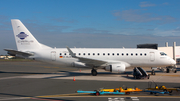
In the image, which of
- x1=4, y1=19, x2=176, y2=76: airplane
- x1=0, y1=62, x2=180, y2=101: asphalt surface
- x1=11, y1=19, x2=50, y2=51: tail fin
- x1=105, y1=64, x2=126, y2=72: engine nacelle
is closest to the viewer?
x1=0, y1=62, x2=180, y2=101: asphalt surface

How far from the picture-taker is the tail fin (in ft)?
73.9

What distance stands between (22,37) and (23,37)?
0.45 ft

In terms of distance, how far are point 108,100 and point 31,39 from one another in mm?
17476

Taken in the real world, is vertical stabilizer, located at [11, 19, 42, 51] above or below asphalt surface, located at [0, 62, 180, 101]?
above

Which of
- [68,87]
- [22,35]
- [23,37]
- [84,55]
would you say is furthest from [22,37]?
[68,87]

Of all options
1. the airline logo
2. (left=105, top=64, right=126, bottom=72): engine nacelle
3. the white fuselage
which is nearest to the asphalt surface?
(left=105, top=64, right=126, bottom=72): engine nacelle

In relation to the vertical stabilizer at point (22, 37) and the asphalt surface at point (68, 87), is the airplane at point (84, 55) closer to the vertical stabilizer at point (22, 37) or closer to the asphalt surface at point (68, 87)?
the vertical stabilizer at point (22, 37)

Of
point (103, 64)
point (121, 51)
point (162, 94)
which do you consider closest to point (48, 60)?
point (103, 64)

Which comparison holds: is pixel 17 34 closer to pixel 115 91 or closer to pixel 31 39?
pixel 31 39

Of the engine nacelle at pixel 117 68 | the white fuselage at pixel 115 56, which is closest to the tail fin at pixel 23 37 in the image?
the white fuselage at pixel 115 56

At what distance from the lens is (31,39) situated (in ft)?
75.4

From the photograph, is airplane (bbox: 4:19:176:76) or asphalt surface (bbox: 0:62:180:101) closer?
asphalt surface (bbox: 0:62:180:101)

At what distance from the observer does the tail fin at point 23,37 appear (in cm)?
2253

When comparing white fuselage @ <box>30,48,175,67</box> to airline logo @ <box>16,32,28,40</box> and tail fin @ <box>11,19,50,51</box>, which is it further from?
airline logo @ <box>16,32,28,40</box>
